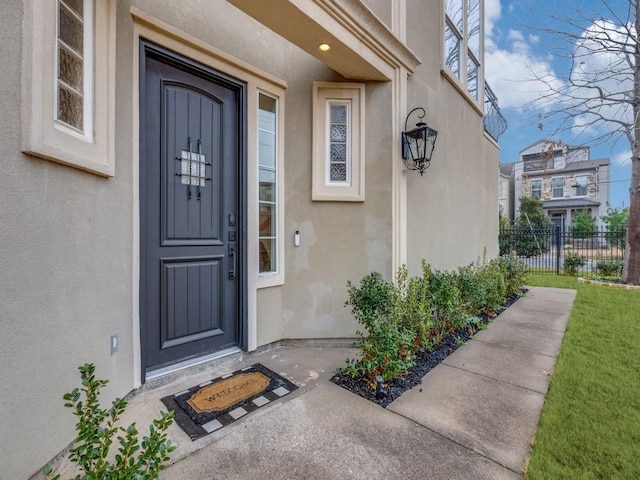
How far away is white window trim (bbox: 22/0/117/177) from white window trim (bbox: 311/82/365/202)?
1.88 m

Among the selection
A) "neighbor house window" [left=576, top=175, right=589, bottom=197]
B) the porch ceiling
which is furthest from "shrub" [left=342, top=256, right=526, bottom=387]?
"neighbor house window" [left=576, top=175, right=589, bottom=197]

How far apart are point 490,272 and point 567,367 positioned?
2516 mm

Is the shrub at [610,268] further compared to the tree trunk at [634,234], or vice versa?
the shrub at [610,268]

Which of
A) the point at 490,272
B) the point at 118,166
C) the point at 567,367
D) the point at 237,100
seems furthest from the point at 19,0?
the point at 490,272

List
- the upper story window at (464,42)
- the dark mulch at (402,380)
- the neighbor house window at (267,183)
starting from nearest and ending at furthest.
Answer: the dark mulch at (402,380) → the neighbor house window at (267,183) → the upper story window at (464,42)

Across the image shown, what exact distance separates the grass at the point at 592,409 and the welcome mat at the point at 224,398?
170cm

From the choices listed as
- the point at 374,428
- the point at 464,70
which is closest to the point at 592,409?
the point at 374,428

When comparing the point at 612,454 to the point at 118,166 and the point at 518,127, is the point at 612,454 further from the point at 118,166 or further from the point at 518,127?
the point at 518,127

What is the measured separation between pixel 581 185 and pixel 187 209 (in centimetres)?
2843

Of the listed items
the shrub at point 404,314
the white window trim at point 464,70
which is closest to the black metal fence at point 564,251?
the white window trim at point 464,70

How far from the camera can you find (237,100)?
3021 millimetres

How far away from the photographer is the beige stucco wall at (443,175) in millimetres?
3934

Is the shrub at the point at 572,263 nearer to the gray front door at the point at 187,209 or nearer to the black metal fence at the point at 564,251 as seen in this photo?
the black metal fence at the point at 564,251

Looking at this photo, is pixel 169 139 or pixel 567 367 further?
pixel 567 367
